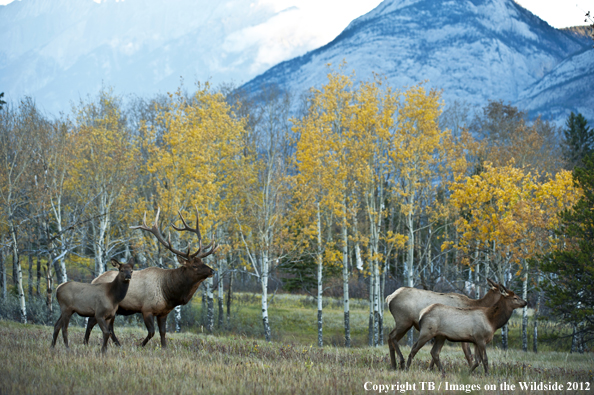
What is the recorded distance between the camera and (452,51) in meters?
168

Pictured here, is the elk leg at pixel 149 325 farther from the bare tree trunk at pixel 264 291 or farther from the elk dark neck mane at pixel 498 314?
the bare tree trunk at pixel 264 291

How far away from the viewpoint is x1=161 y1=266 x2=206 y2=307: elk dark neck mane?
10.0 meters

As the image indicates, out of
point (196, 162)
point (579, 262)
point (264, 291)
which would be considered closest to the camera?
point (579, 262)

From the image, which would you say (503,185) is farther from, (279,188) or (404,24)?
(404,24)

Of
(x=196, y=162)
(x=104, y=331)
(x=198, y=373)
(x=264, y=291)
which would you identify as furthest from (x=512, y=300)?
(x=196, y=162)

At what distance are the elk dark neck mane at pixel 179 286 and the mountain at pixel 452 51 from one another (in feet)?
476

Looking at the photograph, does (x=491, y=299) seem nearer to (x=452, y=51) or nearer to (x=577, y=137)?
(x=577, y=137)

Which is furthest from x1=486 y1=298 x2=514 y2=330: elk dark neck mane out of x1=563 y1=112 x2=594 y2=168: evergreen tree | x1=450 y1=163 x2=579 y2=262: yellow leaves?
x1=563 y1=112 x2=594 y2=168: evergreen tree

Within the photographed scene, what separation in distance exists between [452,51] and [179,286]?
577 ft

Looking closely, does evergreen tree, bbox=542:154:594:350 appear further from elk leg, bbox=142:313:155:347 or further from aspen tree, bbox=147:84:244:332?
aspen tree, bbox=147:84:244:332

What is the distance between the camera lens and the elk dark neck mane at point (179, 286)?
10.0 meters

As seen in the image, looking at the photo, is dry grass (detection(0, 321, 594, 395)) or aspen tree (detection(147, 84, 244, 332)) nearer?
dry grass (detection(0, 321, 594, 395))

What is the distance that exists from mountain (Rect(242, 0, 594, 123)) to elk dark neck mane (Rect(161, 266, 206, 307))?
145 meters

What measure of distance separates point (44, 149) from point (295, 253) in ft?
42.5
